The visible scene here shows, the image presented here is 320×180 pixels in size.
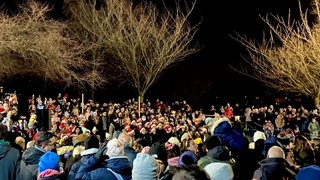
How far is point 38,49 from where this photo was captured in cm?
2673

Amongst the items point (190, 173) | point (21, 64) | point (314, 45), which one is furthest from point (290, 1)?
point (190, 173)

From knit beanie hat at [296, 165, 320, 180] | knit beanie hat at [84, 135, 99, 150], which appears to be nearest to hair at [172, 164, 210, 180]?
knit beanie hat at [296, 165, 320, 180]

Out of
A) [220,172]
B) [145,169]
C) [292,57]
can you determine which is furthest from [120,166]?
[292,57]

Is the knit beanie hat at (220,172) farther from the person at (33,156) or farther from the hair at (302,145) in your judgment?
the hair at (302,145)

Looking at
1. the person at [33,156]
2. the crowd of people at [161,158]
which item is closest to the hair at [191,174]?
the crowd of people at [161,158]

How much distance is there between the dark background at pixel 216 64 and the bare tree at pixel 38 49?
303 inches

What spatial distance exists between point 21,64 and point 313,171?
26.1 m

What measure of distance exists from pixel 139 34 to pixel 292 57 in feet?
30.4

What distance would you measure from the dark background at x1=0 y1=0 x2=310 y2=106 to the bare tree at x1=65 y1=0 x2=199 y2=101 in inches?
113

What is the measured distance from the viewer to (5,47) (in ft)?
84.3

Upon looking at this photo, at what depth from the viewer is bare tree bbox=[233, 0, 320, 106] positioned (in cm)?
2746

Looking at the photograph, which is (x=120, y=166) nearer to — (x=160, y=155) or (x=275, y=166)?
(x=160, y=155)

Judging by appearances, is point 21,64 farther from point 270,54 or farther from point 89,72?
point 270,54

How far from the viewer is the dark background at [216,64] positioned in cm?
3797
